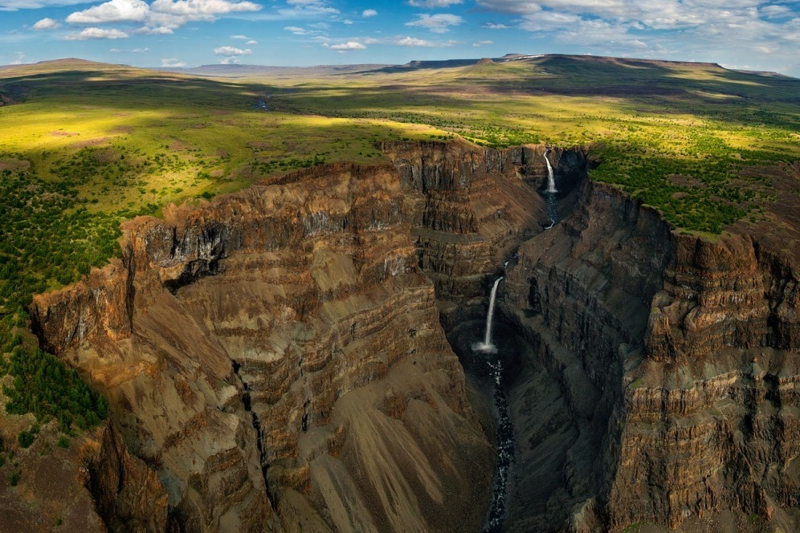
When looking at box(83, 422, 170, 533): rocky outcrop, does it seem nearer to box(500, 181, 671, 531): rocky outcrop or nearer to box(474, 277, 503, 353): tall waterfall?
box(500, 181, 671, 531): rocky outcrop

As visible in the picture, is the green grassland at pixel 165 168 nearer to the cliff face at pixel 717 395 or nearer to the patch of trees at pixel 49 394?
the patch of trees at pixel 49 394

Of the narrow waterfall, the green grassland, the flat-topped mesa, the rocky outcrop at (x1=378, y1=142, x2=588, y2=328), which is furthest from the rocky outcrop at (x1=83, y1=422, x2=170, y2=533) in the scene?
the narrow waterfall

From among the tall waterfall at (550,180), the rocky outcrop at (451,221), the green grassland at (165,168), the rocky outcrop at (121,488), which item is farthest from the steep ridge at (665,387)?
the tall waterfall at (550,180)

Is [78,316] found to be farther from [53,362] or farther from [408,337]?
[408,337]

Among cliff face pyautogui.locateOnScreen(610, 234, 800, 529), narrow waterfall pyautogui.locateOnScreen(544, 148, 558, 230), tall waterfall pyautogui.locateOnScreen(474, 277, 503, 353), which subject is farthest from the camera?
narrow waterfall pyautogui.locateOnScreen(544, 148, 558, 230)

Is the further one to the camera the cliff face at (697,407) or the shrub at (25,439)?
the cliff face at (697,407)

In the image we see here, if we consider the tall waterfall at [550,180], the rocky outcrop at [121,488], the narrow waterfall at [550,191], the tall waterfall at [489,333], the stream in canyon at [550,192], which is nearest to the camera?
the rocky outcrop at [121,488]
